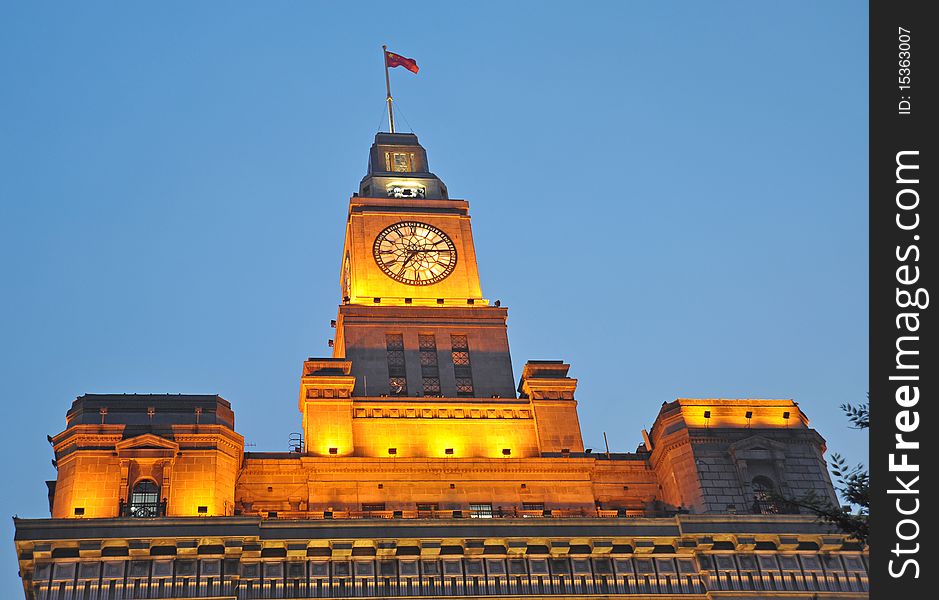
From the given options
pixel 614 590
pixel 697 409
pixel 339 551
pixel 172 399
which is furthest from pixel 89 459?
pixel 697 409

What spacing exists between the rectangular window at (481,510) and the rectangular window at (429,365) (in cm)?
997

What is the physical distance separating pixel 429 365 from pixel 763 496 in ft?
75.3

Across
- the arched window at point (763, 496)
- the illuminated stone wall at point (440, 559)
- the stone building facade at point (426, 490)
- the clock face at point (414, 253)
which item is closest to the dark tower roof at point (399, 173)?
the clock face at point (414, 253)

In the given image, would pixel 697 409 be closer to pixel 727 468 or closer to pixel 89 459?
pixel 727 468

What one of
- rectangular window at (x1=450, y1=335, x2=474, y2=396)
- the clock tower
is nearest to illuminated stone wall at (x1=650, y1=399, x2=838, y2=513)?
the clock tower

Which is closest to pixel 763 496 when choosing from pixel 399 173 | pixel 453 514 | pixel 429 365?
pixel 453 514

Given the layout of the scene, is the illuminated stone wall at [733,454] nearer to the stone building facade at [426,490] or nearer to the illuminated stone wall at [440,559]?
the stone building facade at [426,490]

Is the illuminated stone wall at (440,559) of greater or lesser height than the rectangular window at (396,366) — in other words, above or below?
below

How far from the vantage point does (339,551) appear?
2387 inches

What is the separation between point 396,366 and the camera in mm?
79000

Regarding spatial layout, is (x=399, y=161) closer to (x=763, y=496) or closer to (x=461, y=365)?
(x=461, y=365)

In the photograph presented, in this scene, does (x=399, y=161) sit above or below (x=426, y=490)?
above

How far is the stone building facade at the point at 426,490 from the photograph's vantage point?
59.6 meters
